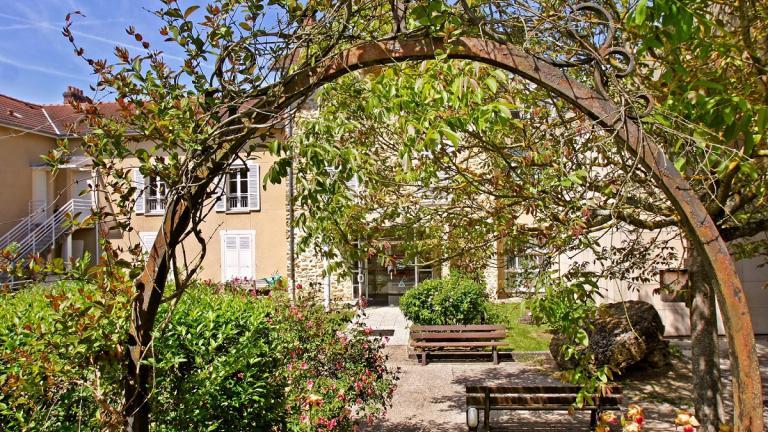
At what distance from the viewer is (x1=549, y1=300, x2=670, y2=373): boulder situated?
8.55 meters

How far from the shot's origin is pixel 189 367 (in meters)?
3.71

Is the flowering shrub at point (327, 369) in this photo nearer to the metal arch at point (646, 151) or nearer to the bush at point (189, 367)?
the bush at point (189, 367)

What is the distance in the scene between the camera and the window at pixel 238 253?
1919cm

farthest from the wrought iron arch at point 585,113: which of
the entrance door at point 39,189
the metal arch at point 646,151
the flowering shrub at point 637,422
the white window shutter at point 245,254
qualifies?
the entrance door at point 39,189

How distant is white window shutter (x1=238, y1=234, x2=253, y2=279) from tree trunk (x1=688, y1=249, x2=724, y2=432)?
15783 millimetres

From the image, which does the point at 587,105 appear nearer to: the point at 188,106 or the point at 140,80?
the point at 188,106

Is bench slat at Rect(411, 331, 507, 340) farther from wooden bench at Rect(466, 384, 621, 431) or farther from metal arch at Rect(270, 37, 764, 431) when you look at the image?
metal arch at Rect(270, 37, 764, 431)

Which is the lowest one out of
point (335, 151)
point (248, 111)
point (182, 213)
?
point (182, 213)

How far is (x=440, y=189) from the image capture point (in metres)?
5.62

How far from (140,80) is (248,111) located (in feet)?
1.78

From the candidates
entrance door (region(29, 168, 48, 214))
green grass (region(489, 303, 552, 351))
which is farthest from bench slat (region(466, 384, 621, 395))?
entrance door (region(29, 168, 48, 214))

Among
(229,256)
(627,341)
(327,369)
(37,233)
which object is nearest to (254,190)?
(229,256)

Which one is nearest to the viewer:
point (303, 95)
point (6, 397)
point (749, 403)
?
point (749, 403)

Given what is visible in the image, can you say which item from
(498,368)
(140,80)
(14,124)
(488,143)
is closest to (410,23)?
Answer: (140,80)
